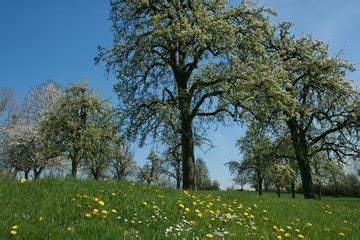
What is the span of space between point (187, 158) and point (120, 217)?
15.0m

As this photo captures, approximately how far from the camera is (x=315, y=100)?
3128 centimetres

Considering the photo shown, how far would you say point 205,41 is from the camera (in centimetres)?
2130

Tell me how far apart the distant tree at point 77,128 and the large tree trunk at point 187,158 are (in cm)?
1679

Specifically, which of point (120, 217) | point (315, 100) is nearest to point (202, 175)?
point (315, 100)

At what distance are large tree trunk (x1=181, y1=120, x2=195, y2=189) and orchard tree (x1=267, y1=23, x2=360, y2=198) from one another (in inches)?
416

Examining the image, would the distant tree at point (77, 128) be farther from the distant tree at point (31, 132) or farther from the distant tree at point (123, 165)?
the distant tree at point (123, 165)

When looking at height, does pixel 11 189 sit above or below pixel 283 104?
below

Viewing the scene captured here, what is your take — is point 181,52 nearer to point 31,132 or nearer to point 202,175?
point 31,132

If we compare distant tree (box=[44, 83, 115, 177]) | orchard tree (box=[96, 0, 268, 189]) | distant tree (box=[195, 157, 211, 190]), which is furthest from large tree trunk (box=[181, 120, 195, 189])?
distant tree (box=[195, 157, 211, 190])

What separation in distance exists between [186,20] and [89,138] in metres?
21.2

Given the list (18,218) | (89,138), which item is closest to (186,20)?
(18,218)

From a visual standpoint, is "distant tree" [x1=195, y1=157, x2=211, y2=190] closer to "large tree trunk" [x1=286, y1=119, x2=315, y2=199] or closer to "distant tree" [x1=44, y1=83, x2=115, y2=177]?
"distant tree" [x1=44, y1=83, x2=115, y2=177]

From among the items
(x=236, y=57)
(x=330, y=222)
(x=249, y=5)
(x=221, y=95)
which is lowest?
(x=330, y=222)

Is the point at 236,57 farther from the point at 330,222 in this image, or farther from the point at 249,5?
the point at 330,222
